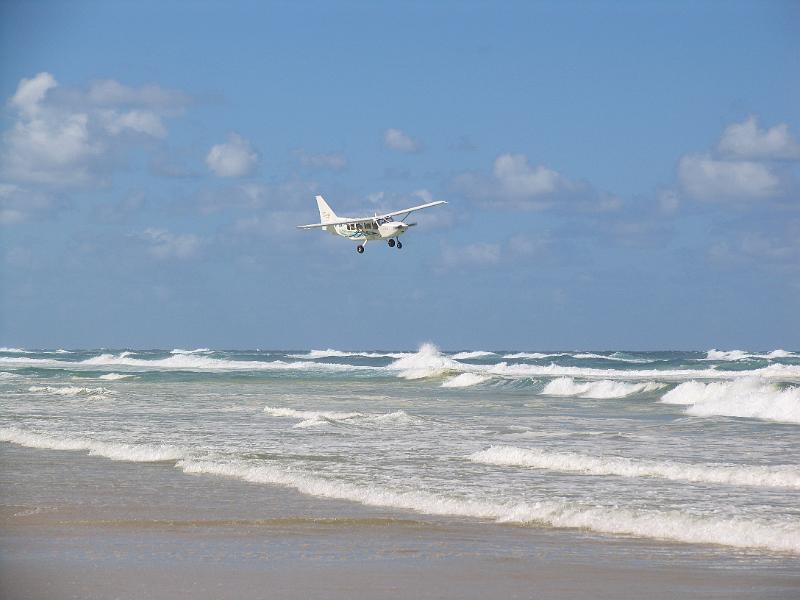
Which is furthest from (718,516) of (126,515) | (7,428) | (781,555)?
(7,428)

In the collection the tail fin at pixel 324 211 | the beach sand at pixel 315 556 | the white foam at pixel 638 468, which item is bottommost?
the beach sand at pixel 315 556

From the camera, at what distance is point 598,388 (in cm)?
4028

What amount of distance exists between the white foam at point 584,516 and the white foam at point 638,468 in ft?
10.4

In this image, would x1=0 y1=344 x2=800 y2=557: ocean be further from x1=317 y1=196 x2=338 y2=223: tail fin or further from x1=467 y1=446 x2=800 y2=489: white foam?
x1=317 y1=196 x2=338 y2=223: tail fin

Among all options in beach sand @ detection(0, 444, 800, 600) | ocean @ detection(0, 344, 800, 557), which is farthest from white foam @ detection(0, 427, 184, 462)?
beach sand @ detection(0, 444, 800, 600)

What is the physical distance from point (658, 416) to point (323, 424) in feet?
33.4

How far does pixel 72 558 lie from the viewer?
9.70 metres

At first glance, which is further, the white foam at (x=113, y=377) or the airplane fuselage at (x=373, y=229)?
the white foam at (x=113, y=377)

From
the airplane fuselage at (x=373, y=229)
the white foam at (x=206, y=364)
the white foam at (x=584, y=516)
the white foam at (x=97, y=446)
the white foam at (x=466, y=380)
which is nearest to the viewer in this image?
the white foam at (x=584, y=516)

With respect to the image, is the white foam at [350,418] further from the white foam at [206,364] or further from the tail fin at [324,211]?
the white foam at [206,364]

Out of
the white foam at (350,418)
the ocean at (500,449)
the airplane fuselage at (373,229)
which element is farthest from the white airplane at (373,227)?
the white foam at (350,418)

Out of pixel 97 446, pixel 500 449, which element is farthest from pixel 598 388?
pixel 97 446

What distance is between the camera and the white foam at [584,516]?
34.9 ft

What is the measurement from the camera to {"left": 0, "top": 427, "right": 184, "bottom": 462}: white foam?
58.2ft
